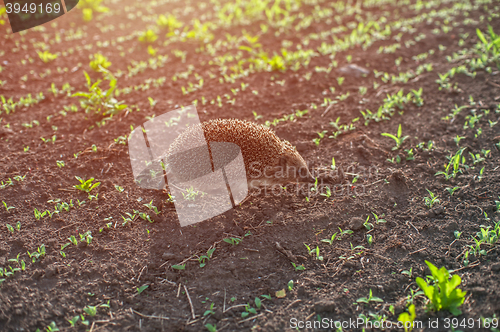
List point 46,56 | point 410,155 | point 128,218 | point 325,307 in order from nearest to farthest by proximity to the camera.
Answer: point 325,307
point 128,218
point 410,155
point 46,56

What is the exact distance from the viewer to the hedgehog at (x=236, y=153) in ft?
13.7

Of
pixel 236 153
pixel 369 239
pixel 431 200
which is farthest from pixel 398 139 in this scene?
pixel 236 153

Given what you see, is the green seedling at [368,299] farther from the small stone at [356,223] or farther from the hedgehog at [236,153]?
the hedgehog at [236,153]

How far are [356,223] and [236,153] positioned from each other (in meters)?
1.52

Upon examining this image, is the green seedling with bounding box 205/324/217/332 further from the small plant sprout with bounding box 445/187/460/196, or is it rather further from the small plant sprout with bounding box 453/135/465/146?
the small plant sprout with bounding box 453/135/465/146

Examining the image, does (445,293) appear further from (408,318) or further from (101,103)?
(101,103)

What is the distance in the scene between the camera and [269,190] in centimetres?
465

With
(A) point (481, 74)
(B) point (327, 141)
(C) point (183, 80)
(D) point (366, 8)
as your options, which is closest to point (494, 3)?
(D) point (366, 8)

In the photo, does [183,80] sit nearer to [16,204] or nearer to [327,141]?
[327,141]

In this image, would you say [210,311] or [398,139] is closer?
[210,311]

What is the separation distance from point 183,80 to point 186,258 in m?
4.18

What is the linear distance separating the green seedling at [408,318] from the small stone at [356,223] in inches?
44.3

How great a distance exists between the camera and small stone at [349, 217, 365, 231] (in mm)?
3988

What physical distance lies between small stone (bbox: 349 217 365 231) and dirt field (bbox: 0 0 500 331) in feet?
0.04
